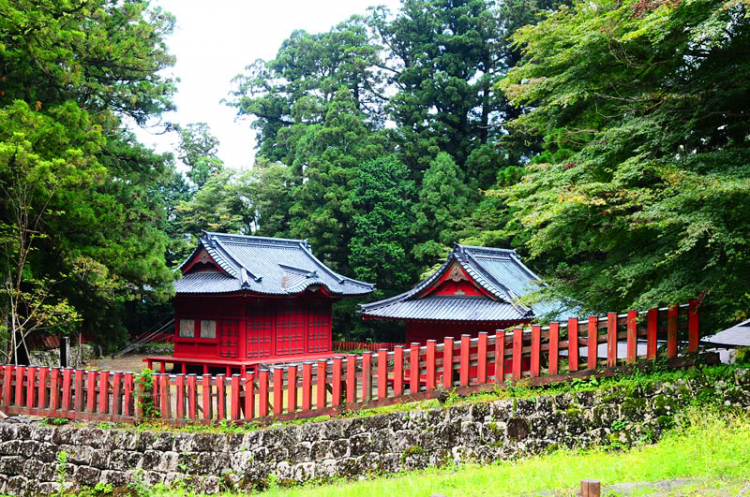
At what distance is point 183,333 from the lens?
27.0m

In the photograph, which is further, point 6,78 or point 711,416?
point 6,78

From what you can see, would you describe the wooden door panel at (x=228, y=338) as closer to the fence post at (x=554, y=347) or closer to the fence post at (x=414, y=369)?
the fence post at (x=414, y=369)

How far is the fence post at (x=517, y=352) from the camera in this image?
9.68m

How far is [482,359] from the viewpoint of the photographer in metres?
9.78

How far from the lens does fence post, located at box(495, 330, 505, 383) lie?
9680 millimetres

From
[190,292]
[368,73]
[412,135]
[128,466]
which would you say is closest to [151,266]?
[190,292]

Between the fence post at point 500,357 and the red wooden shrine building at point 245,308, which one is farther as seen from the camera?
the red wooden shrine building at point 245,308

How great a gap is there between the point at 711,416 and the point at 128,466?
9.02 meters

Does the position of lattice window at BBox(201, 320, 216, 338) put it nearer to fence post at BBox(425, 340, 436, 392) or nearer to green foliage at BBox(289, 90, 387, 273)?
green foliage at BBox(289, 90, 387, 273)

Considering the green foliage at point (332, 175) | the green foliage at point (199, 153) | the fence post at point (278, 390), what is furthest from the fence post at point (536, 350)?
the green foliage at point (199, 153)

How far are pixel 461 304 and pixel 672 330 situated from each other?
1220 centimetres

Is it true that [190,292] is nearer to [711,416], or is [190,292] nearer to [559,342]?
[559,342]

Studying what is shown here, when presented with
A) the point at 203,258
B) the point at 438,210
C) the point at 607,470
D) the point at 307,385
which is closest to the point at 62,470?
the point at 307,385

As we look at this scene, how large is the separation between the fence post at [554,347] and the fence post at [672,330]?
1.54 metres
